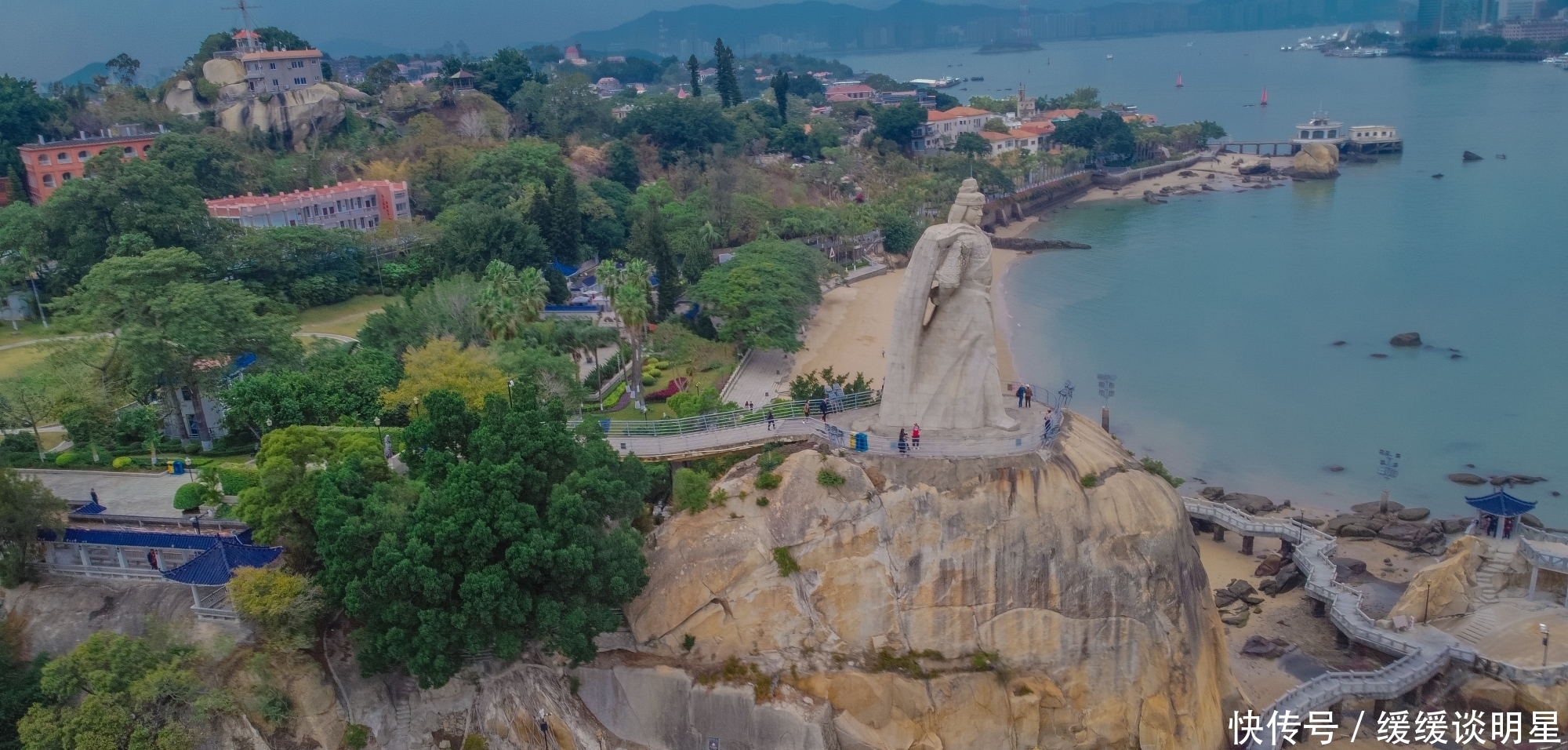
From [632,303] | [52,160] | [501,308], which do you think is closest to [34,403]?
[501,308]

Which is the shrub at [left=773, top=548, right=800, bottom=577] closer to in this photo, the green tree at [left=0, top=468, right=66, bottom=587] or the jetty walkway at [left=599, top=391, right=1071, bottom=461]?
the jetty walkway at [left=599, top=391, right=1071, bottom=461]

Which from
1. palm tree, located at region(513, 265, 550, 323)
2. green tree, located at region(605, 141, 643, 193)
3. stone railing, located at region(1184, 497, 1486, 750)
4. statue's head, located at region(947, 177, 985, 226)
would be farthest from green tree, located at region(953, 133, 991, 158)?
statue's head, located at region(947, 177, 985, 226)

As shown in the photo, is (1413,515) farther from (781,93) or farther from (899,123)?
(781,93)

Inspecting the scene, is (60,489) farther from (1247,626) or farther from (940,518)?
(1247,626)

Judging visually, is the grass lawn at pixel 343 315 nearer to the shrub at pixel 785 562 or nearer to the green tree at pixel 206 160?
Result: the green tree at pixel 206 160

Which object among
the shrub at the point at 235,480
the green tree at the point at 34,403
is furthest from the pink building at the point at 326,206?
the shrub at the point at 235,480

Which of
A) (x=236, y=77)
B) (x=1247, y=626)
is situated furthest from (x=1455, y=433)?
(x=236, y=77)
